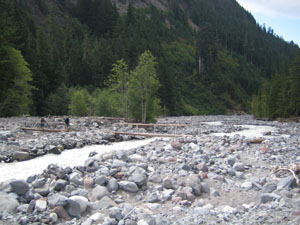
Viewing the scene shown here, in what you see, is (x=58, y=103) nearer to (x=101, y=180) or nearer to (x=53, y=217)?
(x=101, y=180)

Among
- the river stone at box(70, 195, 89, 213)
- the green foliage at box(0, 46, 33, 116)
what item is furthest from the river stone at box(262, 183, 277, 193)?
the green foliage at box(0, 46, 33, 116)

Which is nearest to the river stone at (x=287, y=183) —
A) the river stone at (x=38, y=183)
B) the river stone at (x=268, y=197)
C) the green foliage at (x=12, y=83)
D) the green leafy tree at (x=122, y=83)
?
the river stone at (x=268, y=197)

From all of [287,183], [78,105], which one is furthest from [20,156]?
[78,105]

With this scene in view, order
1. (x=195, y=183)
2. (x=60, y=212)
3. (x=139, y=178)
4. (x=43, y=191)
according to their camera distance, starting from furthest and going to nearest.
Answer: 1. (x=139, y=178)
2. (x=195, y=183)
3. (x=43, y=191)
4. (x=60, y=212)

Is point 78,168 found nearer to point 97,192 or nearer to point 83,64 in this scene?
point 97,192

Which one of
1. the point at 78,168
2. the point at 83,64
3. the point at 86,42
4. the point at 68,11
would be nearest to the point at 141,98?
the point at 78,168

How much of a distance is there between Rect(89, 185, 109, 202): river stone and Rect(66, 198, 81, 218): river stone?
0.72 metres

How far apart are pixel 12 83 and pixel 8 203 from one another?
3036 cm

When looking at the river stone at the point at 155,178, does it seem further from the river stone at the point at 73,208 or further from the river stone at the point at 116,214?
the river stone at the point at 73,208

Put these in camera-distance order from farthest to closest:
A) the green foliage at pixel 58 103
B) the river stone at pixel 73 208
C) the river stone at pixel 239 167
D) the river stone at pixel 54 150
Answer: the green foliage at pixel 58 103, the river stone at pixel 54 150, the river stone at pixel 239 167, the river stone at pixel 73 208

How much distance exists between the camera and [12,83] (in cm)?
3105

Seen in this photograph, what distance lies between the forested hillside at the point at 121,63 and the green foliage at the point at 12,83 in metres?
0.11

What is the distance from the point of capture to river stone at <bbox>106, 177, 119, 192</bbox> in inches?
243

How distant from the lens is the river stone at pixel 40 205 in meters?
4.79
